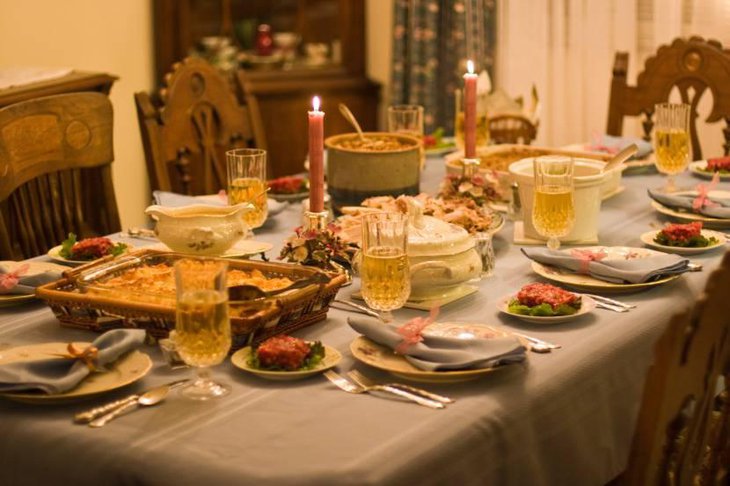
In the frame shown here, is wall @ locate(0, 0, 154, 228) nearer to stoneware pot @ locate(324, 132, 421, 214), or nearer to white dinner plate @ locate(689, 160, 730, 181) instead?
stoneware pot @ locate(324, 132, 421, 214)

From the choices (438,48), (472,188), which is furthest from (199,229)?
(438,48)

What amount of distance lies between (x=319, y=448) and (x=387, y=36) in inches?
146

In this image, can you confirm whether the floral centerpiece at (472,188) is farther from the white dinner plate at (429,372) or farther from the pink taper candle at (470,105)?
the white dinner plate at (429,372)

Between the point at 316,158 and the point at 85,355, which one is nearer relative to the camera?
the point at 85,355

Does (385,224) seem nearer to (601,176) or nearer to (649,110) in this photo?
(601,176)

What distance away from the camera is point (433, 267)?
1881 millimetres

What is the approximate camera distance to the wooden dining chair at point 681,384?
52.6 inches

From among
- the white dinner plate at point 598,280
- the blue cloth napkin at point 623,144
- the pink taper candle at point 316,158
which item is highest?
the pink taper candle at point 316,158

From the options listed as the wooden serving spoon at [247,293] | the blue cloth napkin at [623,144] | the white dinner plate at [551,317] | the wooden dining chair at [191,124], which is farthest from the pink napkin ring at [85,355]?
the blue cloth napkin at [623,144]

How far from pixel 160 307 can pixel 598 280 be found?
0.77 m

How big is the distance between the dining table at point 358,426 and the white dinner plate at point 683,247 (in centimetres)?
35

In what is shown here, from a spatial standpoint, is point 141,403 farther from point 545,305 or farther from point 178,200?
point 178,200

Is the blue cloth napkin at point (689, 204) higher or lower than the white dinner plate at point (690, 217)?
higher

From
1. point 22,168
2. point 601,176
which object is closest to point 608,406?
point 601,176
